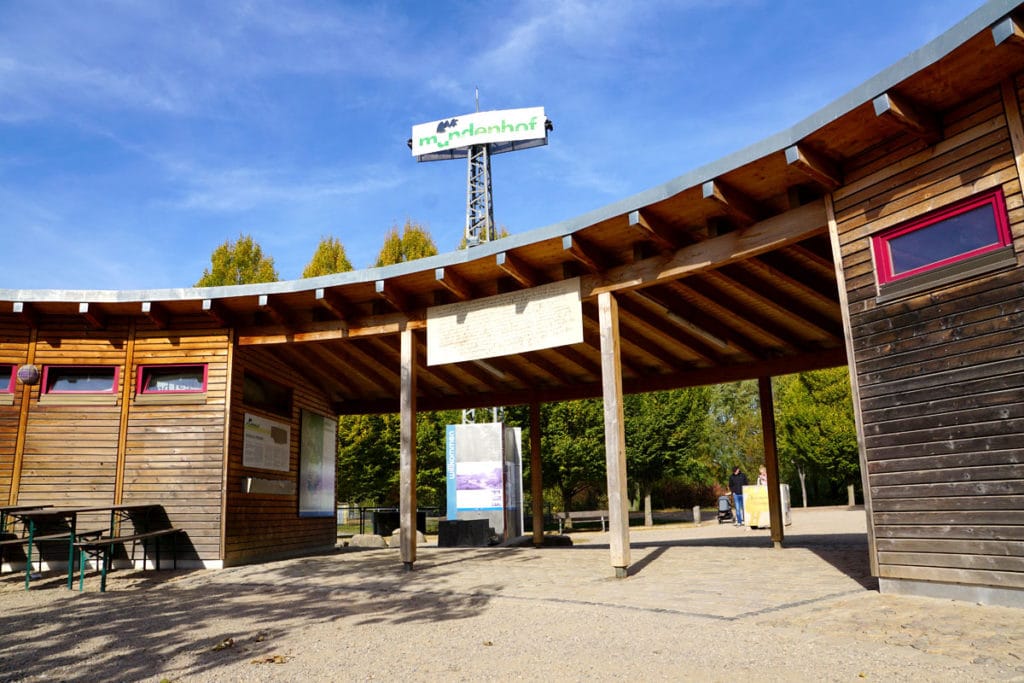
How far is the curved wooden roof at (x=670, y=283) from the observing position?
6.39 metres

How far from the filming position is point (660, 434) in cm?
3206

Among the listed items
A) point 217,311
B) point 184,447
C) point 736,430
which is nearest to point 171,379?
point 184,447

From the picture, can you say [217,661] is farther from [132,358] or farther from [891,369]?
[132,358]

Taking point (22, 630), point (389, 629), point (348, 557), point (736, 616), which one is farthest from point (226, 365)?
point (736, 616)

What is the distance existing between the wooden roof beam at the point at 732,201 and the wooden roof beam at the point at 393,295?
16.4 ft

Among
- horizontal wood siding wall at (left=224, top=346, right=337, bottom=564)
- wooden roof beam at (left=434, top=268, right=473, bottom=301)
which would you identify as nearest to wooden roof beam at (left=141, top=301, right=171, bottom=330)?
horizontal wood siding wall at (left=224, top=346, right=337, bottom=564)

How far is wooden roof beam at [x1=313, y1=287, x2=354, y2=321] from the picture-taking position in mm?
11109

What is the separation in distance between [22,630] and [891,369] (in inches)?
333

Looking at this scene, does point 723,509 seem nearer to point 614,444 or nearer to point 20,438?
point 614,444

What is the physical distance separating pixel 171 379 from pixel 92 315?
161 centimetres

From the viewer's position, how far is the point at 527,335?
1019 cm

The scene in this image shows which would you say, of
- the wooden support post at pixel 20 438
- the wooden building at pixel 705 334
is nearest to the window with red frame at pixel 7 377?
the wooden building at pixel 705 334

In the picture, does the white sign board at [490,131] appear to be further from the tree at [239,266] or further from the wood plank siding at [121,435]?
the wood plank siding at [121,435]

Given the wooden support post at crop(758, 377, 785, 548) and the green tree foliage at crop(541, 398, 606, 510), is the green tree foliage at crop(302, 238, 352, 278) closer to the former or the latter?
the green tree foliage at crop(541, 398, 606, 510)
